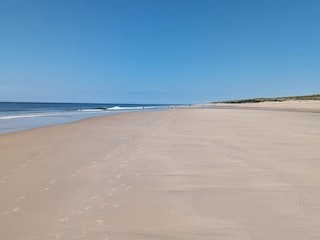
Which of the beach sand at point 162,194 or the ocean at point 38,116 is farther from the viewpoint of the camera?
the ocean at point 38,116

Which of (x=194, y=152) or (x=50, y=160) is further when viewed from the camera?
(x=194, y=152)

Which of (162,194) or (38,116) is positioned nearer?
(162,194)

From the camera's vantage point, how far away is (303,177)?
15.9ft

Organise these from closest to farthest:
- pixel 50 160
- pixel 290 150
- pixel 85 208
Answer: pixel 85 208
pixel 50 160
pixel 290 150

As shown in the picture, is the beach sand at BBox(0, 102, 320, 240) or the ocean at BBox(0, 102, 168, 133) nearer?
the beach sand at BBox(0, 102, 320, 240)

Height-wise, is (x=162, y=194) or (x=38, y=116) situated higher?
(x=162, y=194)

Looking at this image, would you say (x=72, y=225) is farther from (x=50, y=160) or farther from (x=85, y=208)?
(x=50, y=160)

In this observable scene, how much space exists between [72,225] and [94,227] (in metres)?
0.27

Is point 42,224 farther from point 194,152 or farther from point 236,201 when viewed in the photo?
point 194,152

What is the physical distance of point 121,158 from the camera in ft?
22.1

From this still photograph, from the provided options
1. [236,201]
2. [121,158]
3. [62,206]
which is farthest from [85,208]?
[121,158]

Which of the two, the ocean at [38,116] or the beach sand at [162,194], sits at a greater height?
the beach sand at [162,194]

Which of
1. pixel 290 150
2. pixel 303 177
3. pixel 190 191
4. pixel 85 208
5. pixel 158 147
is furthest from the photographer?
pixel 158 147

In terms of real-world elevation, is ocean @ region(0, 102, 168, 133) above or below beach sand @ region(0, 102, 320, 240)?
below
